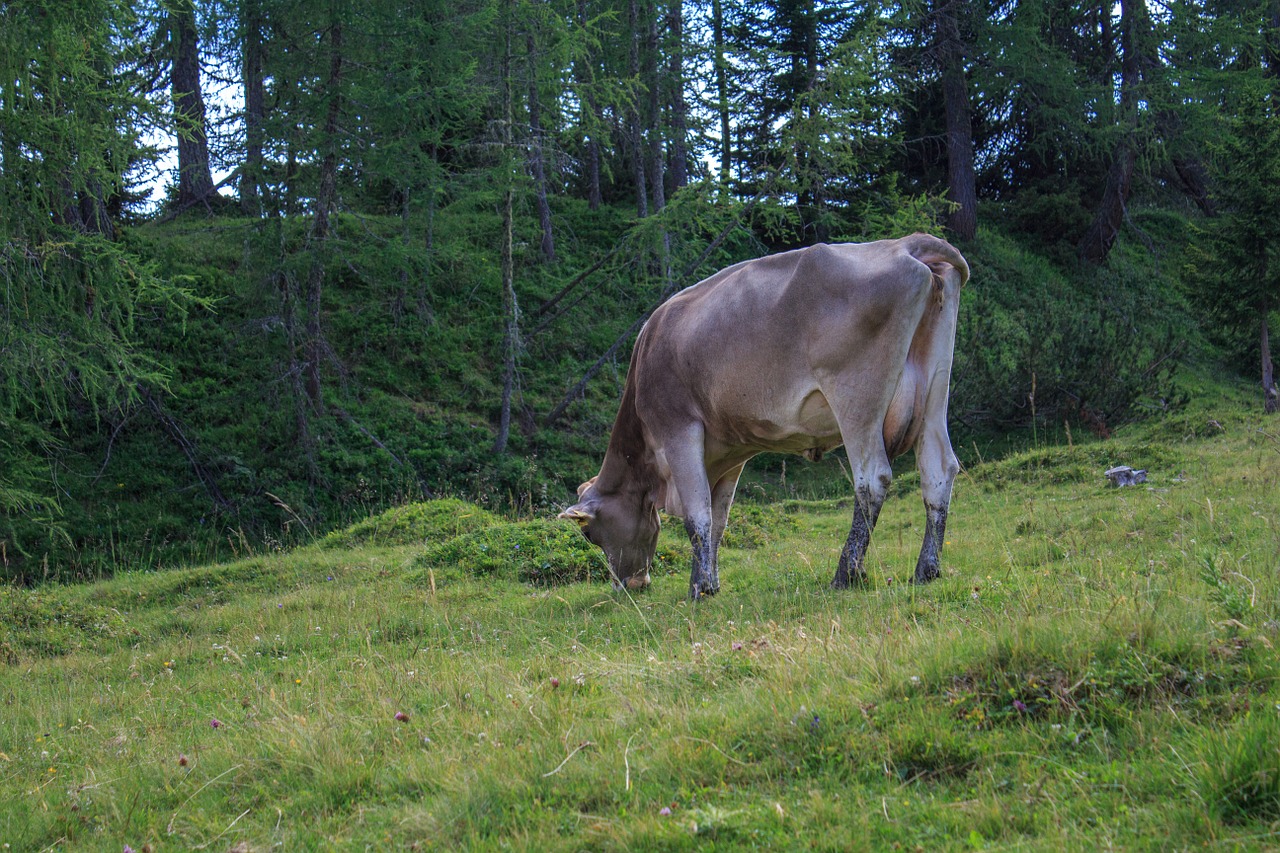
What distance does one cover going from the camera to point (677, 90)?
2483cm

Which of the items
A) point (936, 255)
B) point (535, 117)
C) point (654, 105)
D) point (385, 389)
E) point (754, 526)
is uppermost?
point (654, 105)

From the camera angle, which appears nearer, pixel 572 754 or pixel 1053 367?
pixel 572 754

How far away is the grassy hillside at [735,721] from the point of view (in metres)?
3.19

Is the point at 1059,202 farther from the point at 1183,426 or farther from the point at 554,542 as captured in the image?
the point at 554,542

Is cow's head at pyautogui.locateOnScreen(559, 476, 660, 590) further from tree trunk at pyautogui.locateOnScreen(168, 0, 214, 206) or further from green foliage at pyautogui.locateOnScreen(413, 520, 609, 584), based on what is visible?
tree trunk at pyautogui.locateOnScreen(168, 0, 214, 206)

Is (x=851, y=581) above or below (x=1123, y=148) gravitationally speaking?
below

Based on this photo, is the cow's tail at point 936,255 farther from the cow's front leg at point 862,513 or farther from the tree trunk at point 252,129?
the tree trunk at point 252,129

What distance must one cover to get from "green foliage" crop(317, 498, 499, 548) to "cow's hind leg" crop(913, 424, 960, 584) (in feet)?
20.7

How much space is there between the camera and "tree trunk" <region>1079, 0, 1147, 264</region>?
27.1m

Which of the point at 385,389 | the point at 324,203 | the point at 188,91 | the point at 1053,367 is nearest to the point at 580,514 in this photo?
the point at 324,203

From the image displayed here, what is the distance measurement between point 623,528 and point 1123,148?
2430 cm

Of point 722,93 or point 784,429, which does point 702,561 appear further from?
point 722,93

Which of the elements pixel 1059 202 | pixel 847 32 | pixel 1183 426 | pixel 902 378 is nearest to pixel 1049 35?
pixel 1059 202

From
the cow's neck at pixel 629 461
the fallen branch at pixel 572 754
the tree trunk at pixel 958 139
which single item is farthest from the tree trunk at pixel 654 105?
the fallen branch at pixel 572 754
